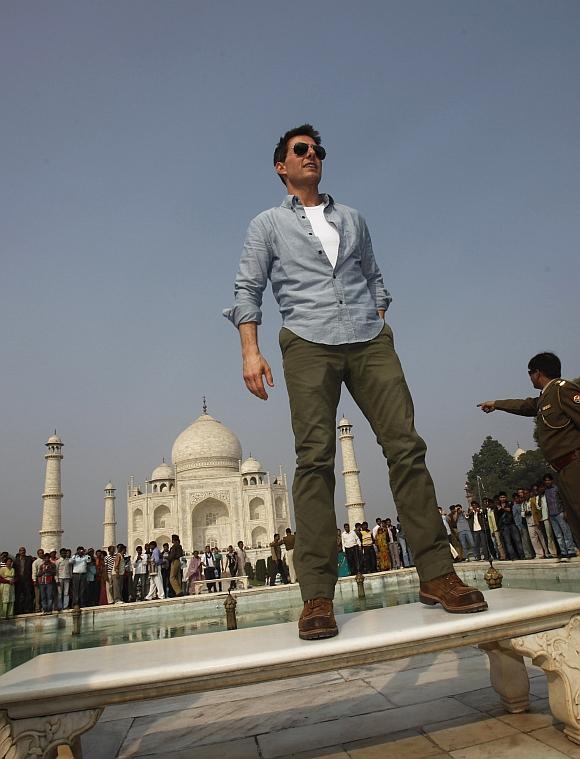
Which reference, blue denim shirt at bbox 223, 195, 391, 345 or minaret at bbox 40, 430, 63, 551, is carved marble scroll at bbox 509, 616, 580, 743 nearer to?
blue denim shirt at bbox 223, 195, 391, 345

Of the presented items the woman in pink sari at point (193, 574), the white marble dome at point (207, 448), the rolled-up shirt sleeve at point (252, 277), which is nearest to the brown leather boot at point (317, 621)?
the rolled-up shirt sleeve at point (252, 277)

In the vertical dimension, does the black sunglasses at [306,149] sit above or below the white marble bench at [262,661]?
above

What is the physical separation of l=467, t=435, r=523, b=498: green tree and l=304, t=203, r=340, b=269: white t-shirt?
36.4 metres

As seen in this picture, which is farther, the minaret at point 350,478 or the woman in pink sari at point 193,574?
the minaret at point 350,478

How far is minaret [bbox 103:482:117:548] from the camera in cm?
3381

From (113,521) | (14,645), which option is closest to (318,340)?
(14,645)

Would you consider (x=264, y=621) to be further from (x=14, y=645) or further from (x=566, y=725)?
(x=566, y=725)

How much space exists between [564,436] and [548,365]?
1.62 feet

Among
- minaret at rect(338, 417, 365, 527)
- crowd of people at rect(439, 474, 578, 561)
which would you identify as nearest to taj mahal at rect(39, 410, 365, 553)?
minaret at rect(338, 417, 365, 527)

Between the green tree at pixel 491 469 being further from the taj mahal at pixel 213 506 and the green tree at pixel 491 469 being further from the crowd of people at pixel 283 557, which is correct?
the crowd of people at pixel 283 557

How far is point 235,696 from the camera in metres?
2.97

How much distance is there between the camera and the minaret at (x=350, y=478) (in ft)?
99.7

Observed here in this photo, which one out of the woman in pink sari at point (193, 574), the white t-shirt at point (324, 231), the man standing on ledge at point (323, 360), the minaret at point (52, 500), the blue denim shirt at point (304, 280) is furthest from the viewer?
the minaret at point (52, 500)

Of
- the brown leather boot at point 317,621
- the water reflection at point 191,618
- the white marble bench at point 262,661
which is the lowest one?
the water reflection at point 191,618
